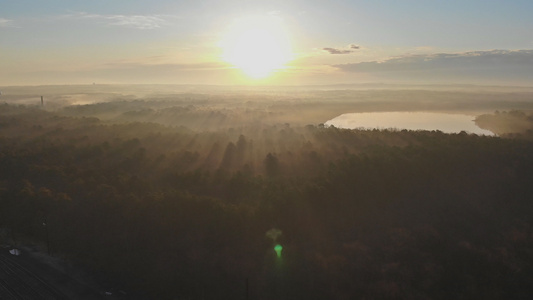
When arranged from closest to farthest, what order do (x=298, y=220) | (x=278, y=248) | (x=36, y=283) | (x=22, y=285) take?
(x=22, y=285)
(x=36, y=283)
(x=278, y=248)
(x=298, y=220)

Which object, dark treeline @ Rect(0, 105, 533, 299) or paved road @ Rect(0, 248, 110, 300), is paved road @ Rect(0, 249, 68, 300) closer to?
paved road @ Rect(0, 248, 110, 300)

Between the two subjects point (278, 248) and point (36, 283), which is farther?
point (278, 248)

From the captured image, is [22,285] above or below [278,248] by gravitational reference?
below

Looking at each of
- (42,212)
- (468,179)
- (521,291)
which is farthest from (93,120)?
(521,291)

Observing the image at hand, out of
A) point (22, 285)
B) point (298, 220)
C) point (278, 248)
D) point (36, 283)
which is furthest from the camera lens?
point (298, 220)

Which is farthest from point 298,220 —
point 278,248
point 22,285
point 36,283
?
point 22,285

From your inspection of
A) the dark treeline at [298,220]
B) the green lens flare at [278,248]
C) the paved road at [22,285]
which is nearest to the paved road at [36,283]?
the paved road at [22,285]

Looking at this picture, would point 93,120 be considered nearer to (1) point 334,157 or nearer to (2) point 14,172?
(2) point 14,172

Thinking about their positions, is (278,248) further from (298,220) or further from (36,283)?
(36,283)
